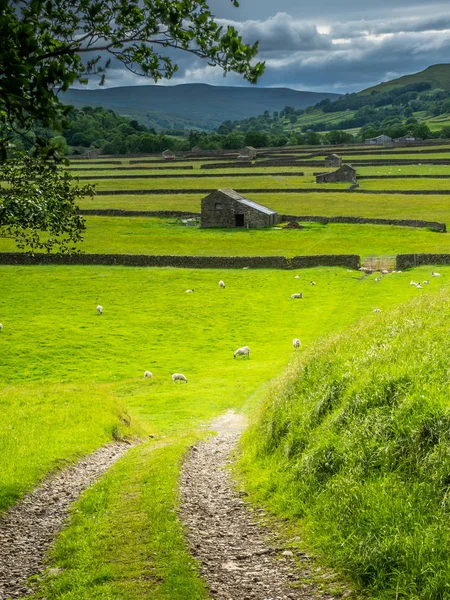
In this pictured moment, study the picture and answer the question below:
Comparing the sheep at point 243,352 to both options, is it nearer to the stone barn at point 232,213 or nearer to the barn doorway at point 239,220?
the stone barn at point 232,213

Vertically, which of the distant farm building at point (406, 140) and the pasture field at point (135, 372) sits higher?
the distant farm building at point (406, 140)

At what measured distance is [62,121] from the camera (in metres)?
9.13

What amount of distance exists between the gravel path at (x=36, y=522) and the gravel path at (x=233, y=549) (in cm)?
221

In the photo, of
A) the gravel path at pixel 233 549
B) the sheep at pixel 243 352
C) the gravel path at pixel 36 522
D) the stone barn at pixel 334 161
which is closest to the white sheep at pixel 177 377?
the sheep at pixel 243 352

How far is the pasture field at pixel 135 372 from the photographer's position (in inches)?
401

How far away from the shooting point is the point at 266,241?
227 feet

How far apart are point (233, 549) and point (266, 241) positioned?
60125 millimetres

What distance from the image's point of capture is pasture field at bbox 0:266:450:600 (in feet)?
33.4

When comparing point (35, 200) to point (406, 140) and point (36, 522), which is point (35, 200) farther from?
point (406, 140)

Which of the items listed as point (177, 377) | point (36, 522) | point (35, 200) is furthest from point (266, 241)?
point (36, 522)

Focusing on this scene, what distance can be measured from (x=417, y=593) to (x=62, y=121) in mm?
7123

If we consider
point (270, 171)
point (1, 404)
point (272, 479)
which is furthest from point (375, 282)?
point (270, 171)

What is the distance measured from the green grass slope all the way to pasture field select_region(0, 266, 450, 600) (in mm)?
1994

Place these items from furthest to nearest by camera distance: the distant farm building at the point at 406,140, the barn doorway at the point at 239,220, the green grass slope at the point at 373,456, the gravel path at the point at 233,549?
the distant farm building at the point at 406,140, the barn doorway at the point at 239,220, the gravel path at the point at 233,549, the green grass slope at the point at 373,456
